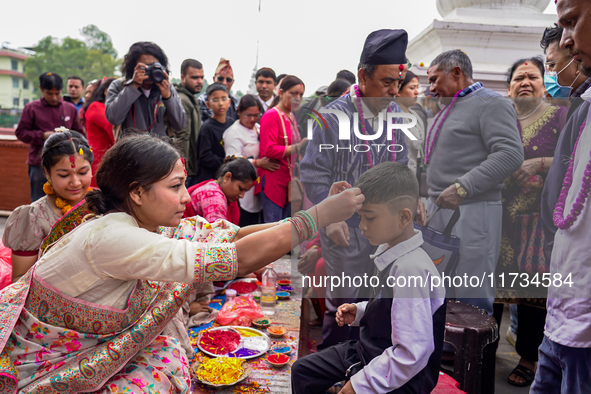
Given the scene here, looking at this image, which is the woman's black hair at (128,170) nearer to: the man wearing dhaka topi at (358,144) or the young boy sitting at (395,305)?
the man wearing dhaka topi at (358,144)

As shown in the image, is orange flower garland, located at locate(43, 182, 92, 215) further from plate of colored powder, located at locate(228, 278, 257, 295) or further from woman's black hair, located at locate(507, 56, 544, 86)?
woman's black hair, located at locate(507, 56, 544, 86)

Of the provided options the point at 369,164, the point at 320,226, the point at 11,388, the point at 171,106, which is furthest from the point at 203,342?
the point at 171,106

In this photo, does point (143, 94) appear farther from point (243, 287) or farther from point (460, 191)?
point (460, 191)

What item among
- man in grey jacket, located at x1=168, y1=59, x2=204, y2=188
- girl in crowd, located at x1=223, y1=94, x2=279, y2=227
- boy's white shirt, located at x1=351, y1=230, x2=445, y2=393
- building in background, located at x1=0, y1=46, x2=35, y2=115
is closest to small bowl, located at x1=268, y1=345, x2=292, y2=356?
boy's white shirt, located at x1=351, y1=230, x2=445, y2=393

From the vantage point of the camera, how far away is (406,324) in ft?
4.42

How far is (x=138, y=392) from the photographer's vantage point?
5.04ft

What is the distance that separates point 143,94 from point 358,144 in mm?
2418

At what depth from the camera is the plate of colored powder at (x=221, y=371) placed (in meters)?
1.95

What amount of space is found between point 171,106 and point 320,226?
239 centimetres

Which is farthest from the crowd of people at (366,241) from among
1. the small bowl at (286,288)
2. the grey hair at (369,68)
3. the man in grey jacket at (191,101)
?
the man in grey jacket at (191,101)

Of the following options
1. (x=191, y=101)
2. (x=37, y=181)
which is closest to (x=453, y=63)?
(x=191, y=101)

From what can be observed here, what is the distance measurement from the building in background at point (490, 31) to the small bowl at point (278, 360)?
2008 mm

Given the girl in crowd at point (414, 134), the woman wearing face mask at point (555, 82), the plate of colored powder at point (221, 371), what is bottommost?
the plate of colored powder at point (221, 371)

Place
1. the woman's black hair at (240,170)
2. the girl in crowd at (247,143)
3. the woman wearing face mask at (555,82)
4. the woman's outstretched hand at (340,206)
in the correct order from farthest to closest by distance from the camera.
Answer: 1. the girl in crowd at (247,143)
2. the woman's black hair at (240,170)
3. the woman wearing face mask at (555,82)
4. the woman's outstretched hand at (340,206)
